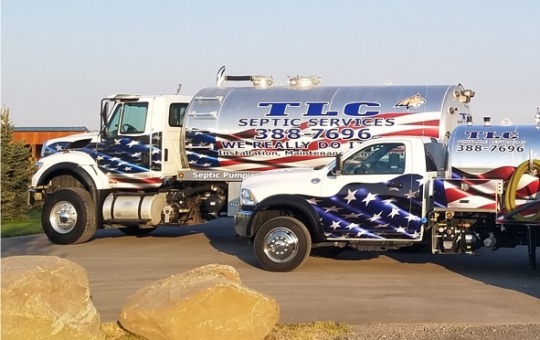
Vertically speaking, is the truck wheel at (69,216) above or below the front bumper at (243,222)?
below

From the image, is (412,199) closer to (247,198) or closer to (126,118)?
(247,198)

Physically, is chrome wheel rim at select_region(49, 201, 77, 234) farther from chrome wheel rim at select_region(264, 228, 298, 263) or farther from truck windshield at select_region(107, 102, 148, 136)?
chrome wheel rim at select_region(264, 228, 298, 263)

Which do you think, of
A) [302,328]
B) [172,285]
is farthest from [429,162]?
[172,285]

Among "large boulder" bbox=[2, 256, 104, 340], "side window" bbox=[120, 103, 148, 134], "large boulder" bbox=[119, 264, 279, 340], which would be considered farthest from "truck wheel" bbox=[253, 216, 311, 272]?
"large boulder" bbox=[2, 256, 104, 340]

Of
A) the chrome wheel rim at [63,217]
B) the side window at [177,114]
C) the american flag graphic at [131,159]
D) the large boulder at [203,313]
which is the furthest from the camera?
the side window at [177,114]

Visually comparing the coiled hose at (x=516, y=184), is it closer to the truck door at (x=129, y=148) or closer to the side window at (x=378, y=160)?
the side window at (x=378, y=160)

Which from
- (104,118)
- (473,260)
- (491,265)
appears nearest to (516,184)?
(491,265)

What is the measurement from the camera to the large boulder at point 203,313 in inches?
342

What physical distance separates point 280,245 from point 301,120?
11.8 feet

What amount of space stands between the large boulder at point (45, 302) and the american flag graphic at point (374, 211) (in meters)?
6.32

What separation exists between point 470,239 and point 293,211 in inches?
113

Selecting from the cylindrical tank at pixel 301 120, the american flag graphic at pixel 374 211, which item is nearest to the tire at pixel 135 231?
the cylindrical tank at pixel 301 120

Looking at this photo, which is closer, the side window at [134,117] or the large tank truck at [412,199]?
the large tank truck at [412,199]

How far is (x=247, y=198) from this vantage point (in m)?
15.2
